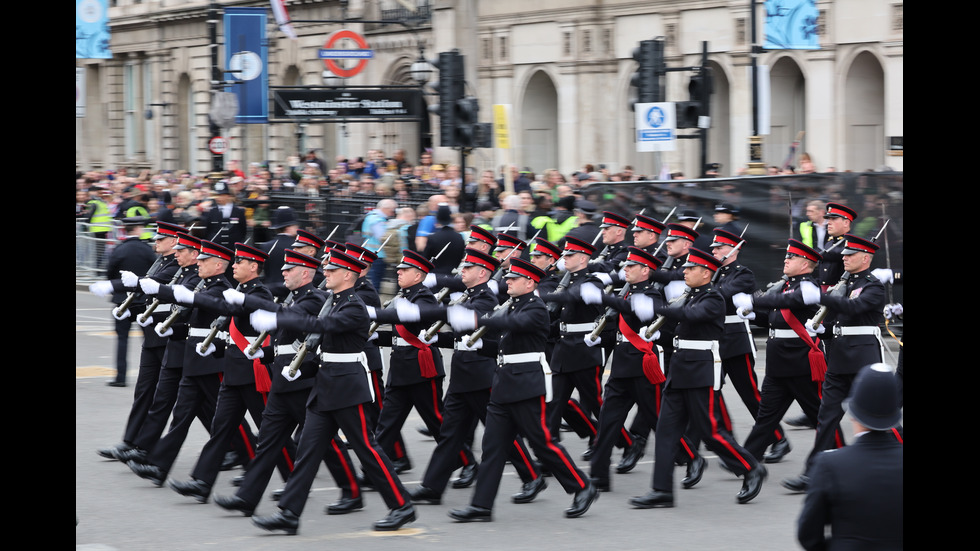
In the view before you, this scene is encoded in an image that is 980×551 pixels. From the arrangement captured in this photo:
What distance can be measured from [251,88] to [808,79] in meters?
10.4

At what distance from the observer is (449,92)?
65.6 feet

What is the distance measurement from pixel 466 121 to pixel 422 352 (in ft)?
32.8

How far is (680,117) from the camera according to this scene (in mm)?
19594

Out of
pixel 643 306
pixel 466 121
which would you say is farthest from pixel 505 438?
pixel 466 121

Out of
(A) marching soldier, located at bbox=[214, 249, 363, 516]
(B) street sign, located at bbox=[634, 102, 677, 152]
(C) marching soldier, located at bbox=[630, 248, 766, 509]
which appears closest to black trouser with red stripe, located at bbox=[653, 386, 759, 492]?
(C) marching soldier, located at bbox=[630, 248, 766, 509]

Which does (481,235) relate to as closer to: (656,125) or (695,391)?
(695,391)

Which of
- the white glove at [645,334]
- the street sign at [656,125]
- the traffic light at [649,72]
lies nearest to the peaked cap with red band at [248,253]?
the white glove at [645,334]

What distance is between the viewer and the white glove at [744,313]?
1023 cm

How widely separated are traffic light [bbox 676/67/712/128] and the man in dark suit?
14.8 metres

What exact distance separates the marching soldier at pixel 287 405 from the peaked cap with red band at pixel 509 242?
2.24 metres

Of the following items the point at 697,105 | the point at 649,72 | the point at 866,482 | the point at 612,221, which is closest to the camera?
the point at 866,482

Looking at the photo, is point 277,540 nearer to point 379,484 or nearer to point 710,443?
point 379,484

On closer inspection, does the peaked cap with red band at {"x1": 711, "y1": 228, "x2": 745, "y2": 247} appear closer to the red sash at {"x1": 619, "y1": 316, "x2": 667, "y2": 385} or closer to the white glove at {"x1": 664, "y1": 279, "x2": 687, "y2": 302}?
the white glove at {"x1": 664, "y1": 279, "x2": 687, "y2": 302}
